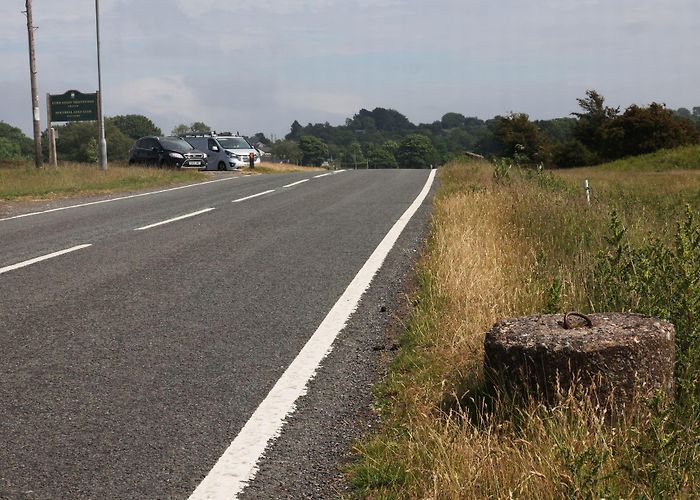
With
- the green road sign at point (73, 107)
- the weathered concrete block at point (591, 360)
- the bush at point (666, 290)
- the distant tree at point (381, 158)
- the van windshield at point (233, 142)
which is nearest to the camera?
the weathered concrete block at point (591, 360)

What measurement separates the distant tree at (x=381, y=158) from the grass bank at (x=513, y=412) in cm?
17396

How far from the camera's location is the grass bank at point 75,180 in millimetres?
20281

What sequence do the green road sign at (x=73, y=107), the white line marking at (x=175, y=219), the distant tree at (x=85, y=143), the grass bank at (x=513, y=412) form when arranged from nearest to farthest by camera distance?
1. the grass bank at (x=513, y=412)
2. the white line marking at (x=175, y=219)
3. the green road sign at (x=73, y=107)
4. the distant tree at (x=85, y=143)

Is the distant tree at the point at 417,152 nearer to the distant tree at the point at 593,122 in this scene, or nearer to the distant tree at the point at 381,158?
the distant tree at the point at 381,158

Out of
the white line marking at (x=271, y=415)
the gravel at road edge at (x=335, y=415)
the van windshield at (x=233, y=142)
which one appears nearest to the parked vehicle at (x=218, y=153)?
the van windshield at (x=233, y=142)

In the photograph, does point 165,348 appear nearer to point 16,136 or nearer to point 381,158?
point 381,158

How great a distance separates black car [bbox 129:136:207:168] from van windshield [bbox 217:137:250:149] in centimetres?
460

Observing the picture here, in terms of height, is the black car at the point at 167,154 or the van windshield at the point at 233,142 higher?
the van windshield at the point at 233,142

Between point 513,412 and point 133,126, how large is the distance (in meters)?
174

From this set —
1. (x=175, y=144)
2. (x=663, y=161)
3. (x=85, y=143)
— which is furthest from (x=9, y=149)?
(x=663, y=161)

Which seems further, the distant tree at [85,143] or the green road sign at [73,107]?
the distant tree at [85,143]

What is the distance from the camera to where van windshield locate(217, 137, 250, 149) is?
38.8 m

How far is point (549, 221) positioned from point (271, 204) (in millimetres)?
7102

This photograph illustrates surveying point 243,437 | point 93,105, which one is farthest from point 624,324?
point 93,105
